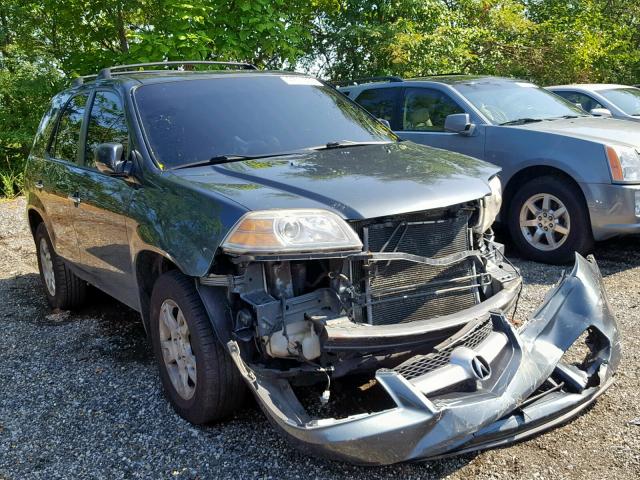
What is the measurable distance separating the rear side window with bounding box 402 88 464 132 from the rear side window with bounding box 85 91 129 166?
3.88 meters

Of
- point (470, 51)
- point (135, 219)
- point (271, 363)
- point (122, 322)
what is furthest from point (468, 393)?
point (470, 51)

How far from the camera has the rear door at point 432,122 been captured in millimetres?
6832

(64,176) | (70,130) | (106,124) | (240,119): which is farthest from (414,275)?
(70,130)

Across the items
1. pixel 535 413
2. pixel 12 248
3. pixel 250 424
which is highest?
pixel 535 413

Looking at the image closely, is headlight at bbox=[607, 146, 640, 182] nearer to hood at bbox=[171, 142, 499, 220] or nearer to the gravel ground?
the gravel ground

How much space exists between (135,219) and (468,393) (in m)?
2.05

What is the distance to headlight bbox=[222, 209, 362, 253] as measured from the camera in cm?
280

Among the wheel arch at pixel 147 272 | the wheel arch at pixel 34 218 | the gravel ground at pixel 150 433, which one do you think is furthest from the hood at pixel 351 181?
the wheel arch at pixel 34 218

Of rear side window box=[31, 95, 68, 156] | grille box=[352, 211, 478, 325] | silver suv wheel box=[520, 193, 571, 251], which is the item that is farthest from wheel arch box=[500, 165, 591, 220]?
rear side window box=[31, 95, 68, 156]

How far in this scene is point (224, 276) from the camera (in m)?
2.99

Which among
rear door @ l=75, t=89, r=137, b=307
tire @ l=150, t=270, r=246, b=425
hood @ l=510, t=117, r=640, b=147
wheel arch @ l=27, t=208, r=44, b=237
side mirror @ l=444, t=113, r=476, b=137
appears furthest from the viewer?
side mirror @ l=444, t=113, r=476, b=137

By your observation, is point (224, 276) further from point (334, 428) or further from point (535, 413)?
point (535, 413)

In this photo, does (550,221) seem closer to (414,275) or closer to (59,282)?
(414,275)

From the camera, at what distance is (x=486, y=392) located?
8.81 feet
